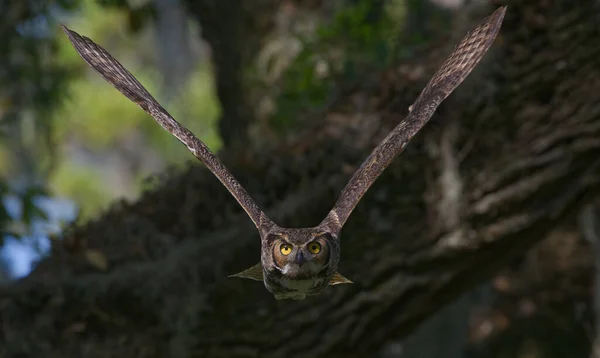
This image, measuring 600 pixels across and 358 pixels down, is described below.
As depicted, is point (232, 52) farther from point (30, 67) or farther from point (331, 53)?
point (30, 67)

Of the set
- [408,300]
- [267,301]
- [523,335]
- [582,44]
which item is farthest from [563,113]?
[523,335]

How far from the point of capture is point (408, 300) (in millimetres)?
5539

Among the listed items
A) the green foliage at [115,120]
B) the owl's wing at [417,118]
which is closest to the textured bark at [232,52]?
the owl's wing at [417,118]

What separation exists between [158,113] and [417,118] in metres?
1.16

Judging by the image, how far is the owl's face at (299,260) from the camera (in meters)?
3.74

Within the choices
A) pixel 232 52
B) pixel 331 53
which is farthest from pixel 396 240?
pixel 232 52

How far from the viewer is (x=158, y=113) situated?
4211 millimetres

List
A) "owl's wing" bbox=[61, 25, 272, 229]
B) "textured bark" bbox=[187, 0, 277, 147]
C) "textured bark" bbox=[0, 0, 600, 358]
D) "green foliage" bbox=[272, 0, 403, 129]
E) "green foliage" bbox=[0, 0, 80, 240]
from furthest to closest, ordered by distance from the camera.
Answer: "textured bark" bbox=[187, 0, 277, 147], "green foliage" bbox=[272, 0, 403, 129], "green foliage" bbox=[0, 0, 80, 240], "textured bark" bbox=[0, 0, 600, 358], "owl's wing" bbox=[61, 25, 272, 229]

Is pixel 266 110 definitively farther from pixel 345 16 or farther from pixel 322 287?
pixel 322 287

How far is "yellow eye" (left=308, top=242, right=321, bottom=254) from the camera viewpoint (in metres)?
3.76

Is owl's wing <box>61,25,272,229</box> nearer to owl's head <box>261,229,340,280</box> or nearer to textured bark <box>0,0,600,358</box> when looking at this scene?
owl's head <box>261,229,340,280</box>

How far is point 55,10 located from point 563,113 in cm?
361

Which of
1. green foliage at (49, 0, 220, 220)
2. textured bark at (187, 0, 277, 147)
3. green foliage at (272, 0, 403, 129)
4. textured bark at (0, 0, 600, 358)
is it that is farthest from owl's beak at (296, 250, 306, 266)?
green foliage at (49, 0, 220, 220)

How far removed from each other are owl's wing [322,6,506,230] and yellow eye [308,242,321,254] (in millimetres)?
255
